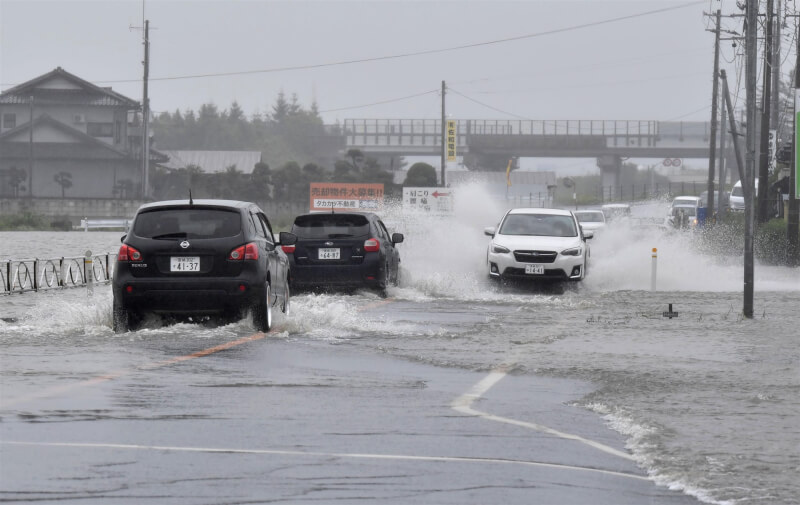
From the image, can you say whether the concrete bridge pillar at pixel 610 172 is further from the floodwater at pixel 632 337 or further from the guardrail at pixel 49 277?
the guardrail at pixel 49 277

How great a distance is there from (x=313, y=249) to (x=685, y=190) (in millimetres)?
106581

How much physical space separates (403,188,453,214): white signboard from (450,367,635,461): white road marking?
45.5 metres

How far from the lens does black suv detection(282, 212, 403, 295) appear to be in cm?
2211

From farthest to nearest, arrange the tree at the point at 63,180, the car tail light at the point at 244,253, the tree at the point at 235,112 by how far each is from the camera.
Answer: the tree at the point at 235,112 < the tree at the point at 63,180 < the car tail light at the point at 244,253

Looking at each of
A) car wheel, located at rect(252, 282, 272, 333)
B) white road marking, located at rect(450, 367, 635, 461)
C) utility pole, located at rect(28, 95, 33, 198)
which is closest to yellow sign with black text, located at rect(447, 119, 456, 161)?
utility pole, located at rect(28, 95, 33, 198)

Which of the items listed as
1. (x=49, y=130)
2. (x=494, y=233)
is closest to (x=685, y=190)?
(x=49, y=130)

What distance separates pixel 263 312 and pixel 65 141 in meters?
79.0

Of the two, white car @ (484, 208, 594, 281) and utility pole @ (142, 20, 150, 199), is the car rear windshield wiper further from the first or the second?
utility pole @ (142, 20, 150, 199)

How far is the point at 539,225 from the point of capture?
2641cm

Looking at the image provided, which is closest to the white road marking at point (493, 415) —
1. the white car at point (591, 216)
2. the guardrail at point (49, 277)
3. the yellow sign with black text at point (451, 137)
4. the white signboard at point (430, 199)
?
the guardrail at point (49, 277)

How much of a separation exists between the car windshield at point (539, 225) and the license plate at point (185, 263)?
12231 millimetres

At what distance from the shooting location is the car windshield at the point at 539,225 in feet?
85.8

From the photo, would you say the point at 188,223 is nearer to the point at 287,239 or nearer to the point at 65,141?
the point at 287,239

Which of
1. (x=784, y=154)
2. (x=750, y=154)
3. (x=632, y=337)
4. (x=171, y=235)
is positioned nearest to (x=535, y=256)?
(x=750, y=154)
